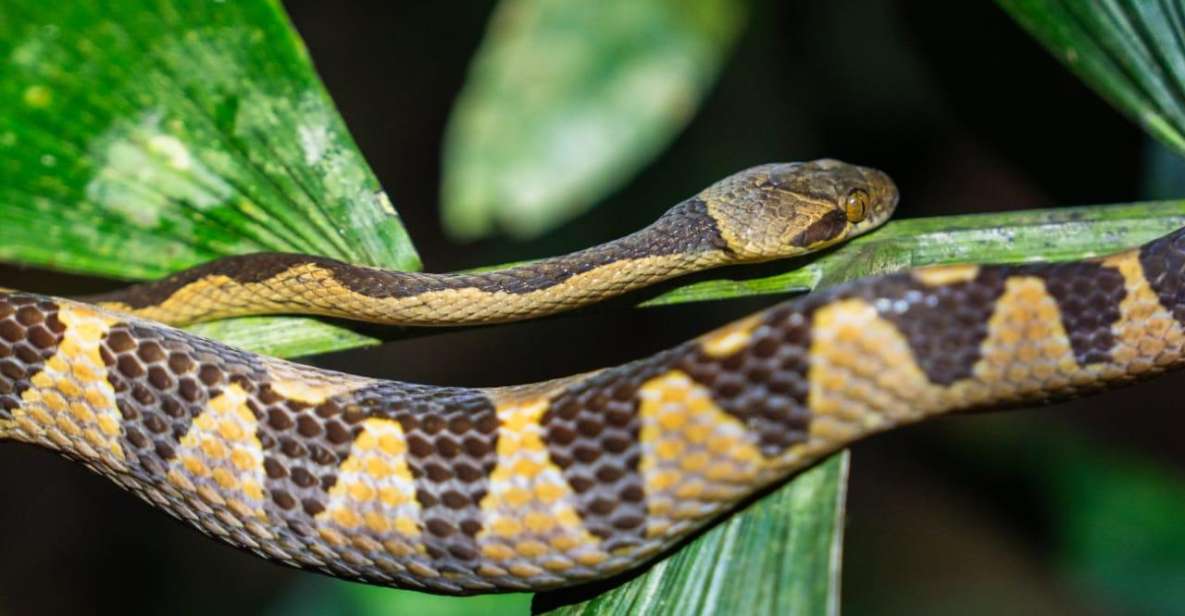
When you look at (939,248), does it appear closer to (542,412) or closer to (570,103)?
(542,412)

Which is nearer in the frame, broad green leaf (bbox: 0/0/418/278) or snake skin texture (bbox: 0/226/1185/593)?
snake skin texture (bbox: 0/226/1185/593)

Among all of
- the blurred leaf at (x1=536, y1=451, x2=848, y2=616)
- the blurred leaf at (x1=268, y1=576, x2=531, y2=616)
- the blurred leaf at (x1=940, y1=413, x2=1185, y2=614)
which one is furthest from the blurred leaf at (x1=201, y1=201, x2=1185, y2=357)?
the blurred leaf at (x1=940, y1=413, x2=1185, y2=614)

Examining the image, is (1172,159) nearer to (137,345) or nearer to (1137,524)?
(137,345)

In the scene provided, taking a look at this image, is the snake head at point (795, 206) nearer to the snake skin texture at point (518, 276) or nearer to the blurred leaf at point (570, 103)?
the snake skin texture at point (518, 276)

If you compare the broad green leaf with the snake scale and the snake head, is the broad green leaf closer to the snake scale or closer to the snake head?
the snake scale

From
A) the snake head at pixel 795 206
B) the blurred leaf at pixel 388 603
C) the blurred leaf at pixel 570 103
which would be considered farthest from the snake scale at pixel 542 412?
the blurred leaf at pixel 388 603

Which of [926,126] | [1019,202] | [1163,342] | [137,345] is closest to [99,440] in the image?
[137,345]

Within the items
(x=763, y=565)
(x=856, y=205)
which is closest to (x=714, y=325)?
(x=856, y=205)
